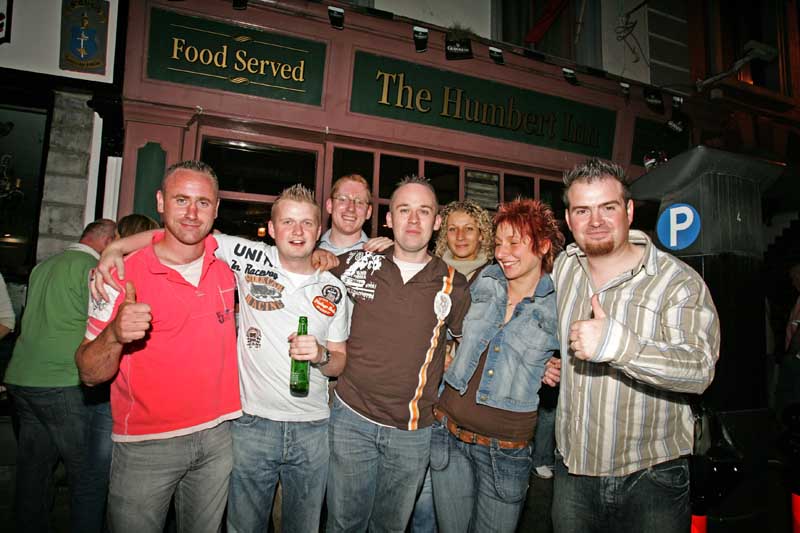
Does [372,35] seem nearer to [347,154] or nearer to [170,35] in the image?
[347,154]

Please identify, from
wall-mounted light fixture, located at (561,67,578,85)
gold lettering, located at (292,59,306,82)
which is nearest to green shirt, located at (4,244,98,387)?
gold lettering, located at (292,59,306,82)

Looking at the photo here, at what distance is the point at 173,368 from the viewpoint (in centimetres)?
228

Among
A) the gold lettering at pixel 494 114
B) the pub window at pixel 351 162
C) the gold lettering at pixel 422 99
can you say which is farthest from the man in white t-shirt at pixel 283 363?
the gold lettering at pixel 494 114

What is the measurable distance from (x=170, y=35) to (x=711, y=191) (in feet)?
18.1

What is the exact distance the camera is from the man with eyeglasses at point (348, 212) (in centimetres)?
353

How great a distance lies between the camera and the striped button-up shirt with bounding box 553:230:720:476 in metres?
1.96

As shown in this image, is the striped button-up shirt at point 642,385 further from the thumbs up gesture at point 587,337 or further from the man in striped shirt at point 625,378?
the thumbs up gesture at point 587,337

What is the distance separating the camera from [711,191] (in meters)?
3.41

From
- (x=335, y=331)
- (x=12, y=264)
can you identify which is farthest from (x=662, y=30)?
(x=12, y=264)

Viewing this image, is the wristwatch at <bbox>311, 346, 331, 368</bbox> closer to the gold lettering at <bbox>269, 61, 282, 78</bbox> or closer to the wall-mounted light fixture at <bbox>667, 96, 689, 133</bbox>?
the gold lettering at <bbox>269, 61, 282, 78</bbox>

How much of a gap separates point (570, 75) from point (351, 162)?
3.51m

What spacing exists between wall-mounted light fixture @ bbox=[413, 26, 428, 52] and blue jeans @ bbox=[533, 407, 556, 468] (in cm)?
454

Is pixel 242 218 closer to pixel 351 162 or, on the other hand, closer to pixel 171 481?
pixel 351 162

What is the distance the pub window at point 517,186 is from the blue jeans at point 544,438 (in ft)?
10.8
